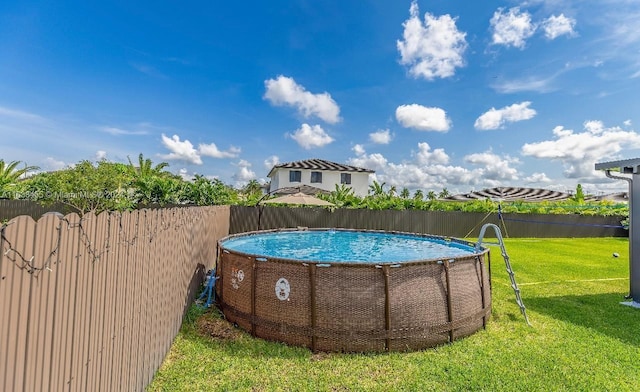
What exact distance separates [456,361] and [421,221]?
51.5 feet

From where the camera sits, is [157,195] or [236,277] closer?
[236,277]

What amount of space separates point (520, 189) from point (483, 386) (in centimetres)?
2392

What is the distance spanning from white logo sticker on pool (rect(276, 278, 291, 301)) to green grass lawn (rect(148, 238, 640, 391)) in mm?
680

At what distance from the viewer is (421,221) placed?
19406 mm

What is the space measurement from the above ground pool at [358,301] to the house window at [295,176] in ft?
100

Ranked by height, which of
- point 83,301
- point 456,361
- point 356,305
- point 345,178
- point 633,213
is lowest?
point 456,361

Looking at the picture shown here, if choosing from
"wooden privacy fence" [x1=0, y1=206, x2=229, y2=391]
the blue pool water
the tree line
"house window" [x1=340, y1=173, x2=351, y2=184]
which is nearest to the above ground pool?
"wooden privacy fence" [x1=0, y1=206, x2=229, y2=391]

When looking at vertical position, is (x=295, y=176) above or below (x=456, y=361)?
above

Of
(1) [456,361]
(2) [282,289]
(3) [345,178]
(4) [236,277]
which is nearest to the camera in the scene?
(1) [456,361]

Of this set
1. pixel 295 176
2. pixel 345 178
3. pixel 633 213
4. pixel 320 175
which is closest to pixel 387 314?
pixel 633 213

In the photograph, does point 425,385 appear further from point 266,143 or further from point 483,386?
point 266,143

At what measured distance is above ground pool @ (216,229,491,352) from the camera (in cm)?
454

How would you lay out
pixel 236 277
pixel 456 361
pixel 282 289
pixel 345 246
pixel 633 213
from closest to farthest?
1. pixel 456 361
2. pixel 282 289
3. pixel 236 277
4. pixel 633 213
5. pixel 345 246

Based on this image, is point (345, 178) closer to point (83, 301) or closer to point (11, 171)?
point (11, 171)
